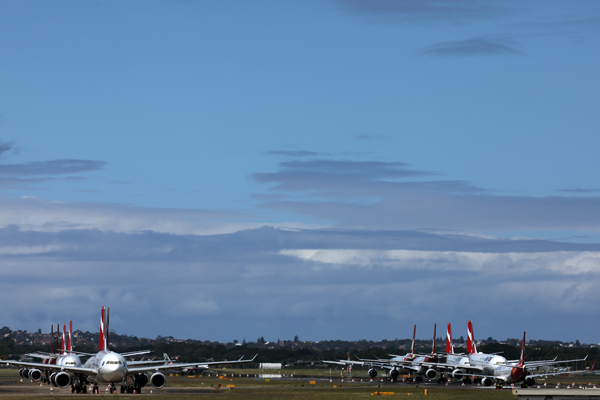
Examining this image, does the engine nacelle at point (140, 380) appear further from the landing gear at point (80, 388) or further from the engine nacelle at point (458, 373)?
the engine nacelle at point (458, 373)

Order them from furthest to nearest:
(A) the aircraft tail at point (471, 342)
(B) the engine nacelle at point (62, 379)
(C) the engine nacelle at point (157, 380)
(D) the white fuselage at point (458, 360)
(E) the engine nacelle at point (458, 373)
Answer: (A) the aircraft tail at point (471, 342)
(D) the white fuselage at point (458, 360)
(E) the engine nacelle at point (458, 373)
(B) the engine nacelle at point (62, 379)
(C) the engine nacelle at point (157, 380)

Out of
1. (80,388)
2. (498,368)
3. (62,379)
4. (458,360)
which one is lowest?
(458,360)

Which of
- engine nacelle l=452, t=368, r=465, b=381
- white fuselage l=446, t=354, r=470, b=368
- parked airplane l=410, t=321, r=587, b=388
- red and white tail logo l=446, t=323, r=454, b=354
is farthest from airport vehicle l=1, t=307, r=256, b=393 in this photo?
red and white tail logo l=446, t=323, r=454, b=354

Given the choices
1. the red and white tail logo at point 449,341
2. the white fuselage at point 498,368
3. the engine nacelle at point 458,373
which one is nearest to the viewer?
the white fuselage at point 498,368

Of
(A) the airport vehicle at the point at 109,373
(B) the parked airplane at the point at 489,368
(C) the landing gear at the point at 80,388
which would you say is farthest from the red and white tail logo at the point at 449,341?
(C) the landing gear at the point at 80,388

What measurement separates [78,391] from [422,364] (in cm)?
5050

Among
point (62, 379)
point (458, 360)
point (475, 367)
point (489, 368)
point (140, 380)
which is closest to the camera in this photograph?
point (62, 379)

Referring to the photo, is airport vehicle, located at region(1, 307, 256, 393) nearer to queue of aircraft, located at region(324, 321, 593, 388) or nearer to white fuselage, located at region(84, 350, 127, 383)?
white fuselage, located at region(84, 350, 127, 383)

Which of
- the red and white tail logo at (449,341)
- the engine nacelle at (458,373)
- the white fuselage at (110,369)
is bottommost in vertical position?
the engine nacelle at (458,373)

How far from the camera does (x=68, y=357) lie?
89.3 meters

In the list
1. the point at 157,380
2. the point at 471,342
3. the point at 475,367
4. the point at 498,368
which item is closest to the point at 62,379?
the point at 157,380

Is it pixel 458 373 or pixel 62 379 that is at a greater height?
pixel 62 379

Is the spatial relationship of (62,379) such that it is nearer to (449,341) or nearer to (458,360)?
(458,360)

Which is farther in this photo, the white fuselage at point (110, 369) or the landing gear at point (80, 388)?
the landing gear at point (80, 388)
